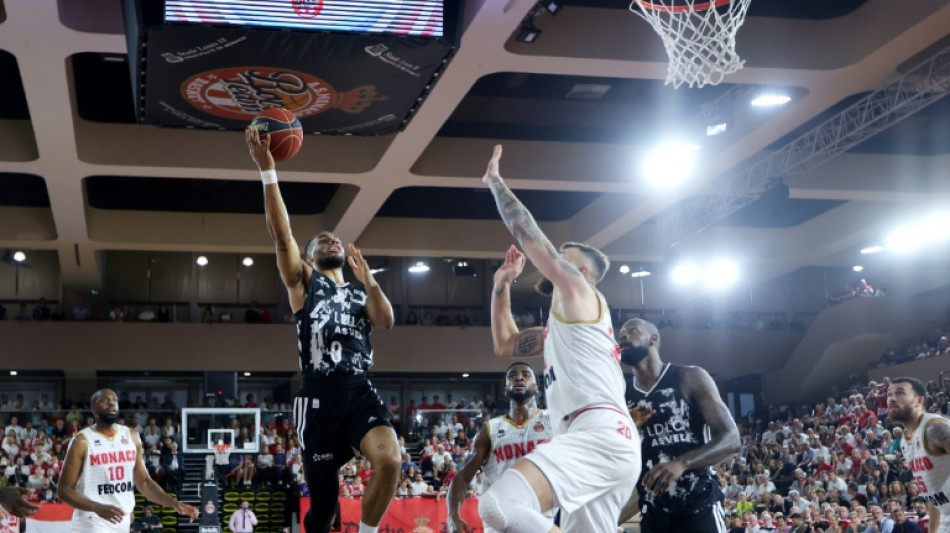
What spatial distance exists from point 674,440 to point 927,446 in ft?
8.93

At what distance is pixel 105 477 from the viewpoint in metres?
8.34

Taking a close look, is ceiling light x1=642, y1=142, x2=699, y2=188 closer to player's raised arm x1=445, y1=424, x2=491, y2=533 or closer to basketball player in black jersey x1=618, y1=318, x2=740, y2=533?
player's raised arm x1=445, y1=424, x2=491, y2=533

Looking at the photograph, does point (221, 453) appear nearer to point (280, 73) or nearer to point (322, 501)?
point (280, 73)

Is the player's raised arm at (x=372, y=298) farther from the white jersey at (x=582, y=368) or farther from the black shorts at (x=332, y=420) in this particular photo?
the white jersey at (x=582, y=368)

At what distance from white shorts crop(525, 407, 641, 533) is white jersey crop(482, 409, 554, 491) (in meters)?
2.39

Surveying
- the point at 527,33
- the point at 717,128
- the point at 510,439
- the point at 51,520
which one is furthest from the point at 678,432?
the point at 51,520

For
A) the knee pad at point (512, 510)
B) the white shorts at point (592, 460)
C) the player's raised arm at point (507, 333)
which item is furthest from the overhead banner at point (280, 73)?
the knee pad at point (512, 510)

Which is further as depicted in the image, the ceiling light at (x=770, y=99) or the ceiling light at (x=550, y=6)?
the ceiling light at (x=770, y=99)

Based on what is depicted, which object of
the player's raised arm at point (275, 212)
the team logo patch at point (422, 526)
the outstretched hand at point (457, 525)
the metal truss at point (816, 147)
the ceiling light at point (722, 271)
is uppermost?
the metal truss at point (816, 147)

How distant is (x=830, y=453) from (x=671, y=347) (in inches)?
412

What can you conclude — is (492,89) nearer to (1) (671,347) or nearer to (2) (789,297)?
(1) (671,347)

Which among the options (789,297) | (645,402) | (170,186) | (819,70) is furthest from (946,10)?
(789,297)

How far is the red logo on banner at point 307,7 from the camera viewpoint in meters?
11.6

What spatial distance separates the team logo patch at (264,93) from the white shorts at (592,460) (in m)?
9.17
